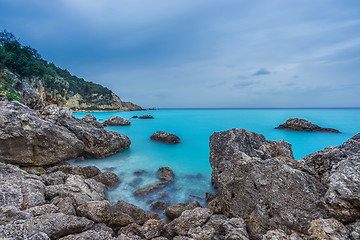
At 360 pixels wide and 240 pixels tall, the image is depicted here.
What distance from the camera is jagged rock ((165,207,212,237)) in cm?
417

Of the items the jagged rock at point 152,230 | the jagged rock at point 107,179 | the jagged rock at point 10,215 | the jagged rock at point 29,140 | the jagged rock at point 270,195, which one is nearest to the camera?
the jagged rock at point 10,215

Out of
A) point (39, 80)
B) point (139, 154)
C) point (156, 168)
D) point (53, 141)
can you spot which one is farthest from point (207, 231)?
point (39, 80)

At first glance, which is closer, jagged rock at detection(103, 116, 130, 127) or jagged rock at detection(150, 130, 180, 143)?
jagged rock at detection(150, 130, 180, 143)

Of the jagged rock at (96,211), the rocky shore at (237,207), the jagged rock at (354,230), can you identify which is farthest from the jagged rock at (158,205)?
the jagged rock at (354,230)

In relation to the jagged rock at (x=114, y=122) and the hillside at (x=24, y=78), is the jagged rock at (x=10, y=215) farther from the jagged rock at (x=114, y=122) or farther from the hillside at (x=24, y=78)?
the jagged rock at (x=114, y=122)

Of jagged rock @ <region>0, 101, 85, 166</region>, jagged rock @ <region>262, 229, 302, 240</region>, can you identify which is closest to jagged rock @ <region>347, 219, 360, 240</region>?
jagged rock @ <region>262, 229, 302, 240</region>

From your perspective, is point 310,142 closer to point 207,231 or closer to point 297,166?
point 297,166

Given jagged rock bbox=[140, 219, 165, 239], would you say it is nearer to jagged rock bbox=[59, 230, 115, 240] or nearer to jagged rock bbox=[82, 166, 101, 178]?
jagged rock bbox=[59, 230, 115, 240]

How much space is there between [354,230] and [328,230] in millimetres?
375

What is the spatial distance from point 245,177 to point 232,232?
5.02ft

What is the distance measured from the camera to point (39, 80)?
3531 cm

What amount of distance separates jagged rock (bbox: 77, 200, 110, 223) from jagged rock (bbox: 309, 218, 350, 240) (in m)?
4.82

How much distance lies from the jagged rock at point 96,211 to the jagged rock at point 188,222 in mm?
1766

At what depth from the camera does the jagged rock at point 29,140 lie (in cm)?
798
